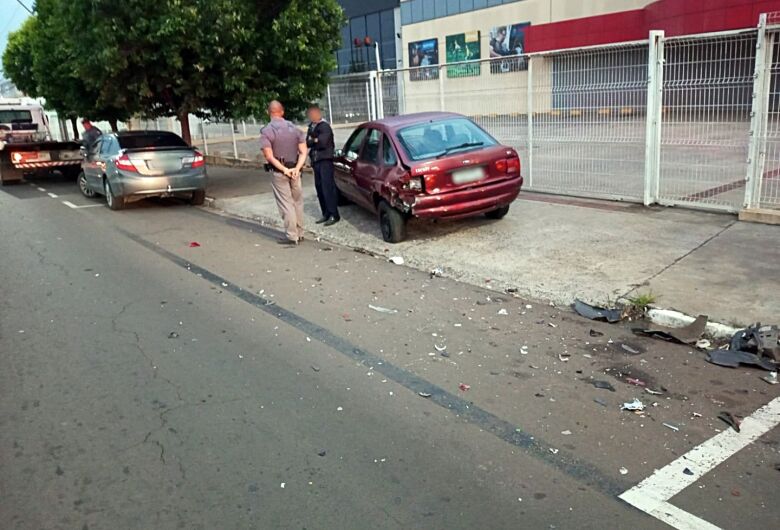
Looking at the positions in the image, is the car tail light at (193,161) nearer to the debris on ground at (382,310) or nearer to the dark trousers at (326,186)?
the dark trousers at (326,186)

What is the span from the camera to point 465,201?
28.0 feet

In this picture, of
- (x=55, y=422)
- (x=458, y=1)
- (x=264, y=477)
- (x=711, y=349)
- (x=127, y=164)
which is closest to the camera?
(x=264, y=477)

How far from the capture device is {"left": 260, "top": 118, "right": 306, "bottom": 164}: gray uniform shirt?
30.1 feet

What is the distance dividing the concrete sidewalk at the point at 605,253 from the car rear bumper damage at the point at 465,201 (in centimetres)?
45

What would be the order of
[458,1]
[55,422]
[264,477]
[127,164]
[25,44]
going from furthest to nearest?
[458,1] < [25,44] < [127,164] < [55,422] < [264,477]

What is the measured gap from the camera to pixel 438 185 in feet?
27.4

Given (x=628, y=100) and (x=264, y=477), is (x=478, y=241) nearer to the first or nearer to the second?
(x=628, y=100)

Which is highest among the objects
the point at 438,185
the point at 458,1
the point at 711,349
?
the point at 458,1

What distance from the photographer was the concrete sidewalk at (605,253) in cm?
624

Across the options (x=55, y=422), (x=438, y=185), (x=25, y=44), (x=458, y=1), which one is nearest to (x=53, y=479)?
(x=55, y=422)

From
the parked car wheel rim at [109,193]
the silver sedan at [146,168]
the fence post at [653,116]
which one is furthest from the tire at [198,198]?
the fence post at [653,116]

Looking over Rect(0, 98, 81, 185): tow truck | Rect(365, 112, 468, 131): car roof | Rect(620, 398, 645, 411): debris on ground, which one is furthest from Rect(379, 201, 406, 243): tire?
Rect(0, 98, 81, 185): tow truck

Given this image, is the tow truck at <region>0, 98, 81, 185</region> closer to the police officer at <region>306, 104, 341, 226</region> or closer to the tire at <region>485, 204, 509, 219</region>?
the police officer at <region>306, 104, 341, 226</region>

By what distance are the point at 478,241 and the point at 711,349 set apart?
12.9 ft
